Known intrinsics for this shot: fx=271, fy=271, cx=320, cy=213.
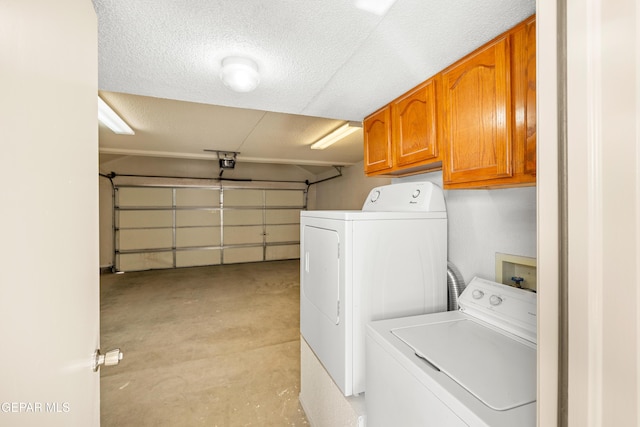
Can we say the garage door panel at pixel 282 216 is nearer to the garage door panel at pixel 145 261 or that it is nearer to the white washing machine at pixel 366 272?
the garage door panel at pixel 145 261

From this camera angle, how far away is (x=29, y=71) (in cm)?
46

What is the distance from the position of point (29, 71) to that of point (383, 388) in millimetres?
1378

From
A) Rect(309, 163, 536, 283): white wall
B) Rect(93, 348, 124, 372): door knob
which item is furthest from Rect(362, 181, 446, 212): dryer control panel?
Rect(93, 348, 124, 372): door knob

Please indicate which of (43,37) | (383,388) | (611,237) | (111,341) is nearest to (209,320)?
(111,341)

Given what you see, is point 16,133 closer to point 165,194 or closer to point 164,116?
point 164,116

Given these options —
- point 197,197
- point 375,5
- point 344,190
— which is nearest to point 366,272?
point 375,5

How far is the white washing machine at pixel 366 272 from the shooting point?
1395 millimetres

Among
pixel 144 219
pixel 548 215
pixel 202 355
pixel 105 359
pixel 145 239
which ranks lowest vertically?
pixel 202 355

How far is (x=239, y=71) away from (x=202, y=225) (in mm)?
6407

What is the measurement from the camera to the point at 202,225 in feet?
23.5

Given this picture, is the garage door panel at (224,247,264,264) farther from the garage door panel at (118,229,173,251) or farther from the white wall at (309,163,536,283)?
the white wall at (309,163,536,283)

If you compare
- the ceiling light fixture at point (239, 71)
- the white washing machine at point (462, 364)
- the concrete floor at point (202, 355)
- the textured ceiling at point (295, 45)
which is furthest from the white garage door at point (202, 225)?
the white washing machine at point (462, 364)

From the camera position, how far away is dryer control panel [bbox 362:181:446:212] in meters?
1.70

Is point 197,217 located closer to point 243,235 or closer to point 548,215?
point 243,235
